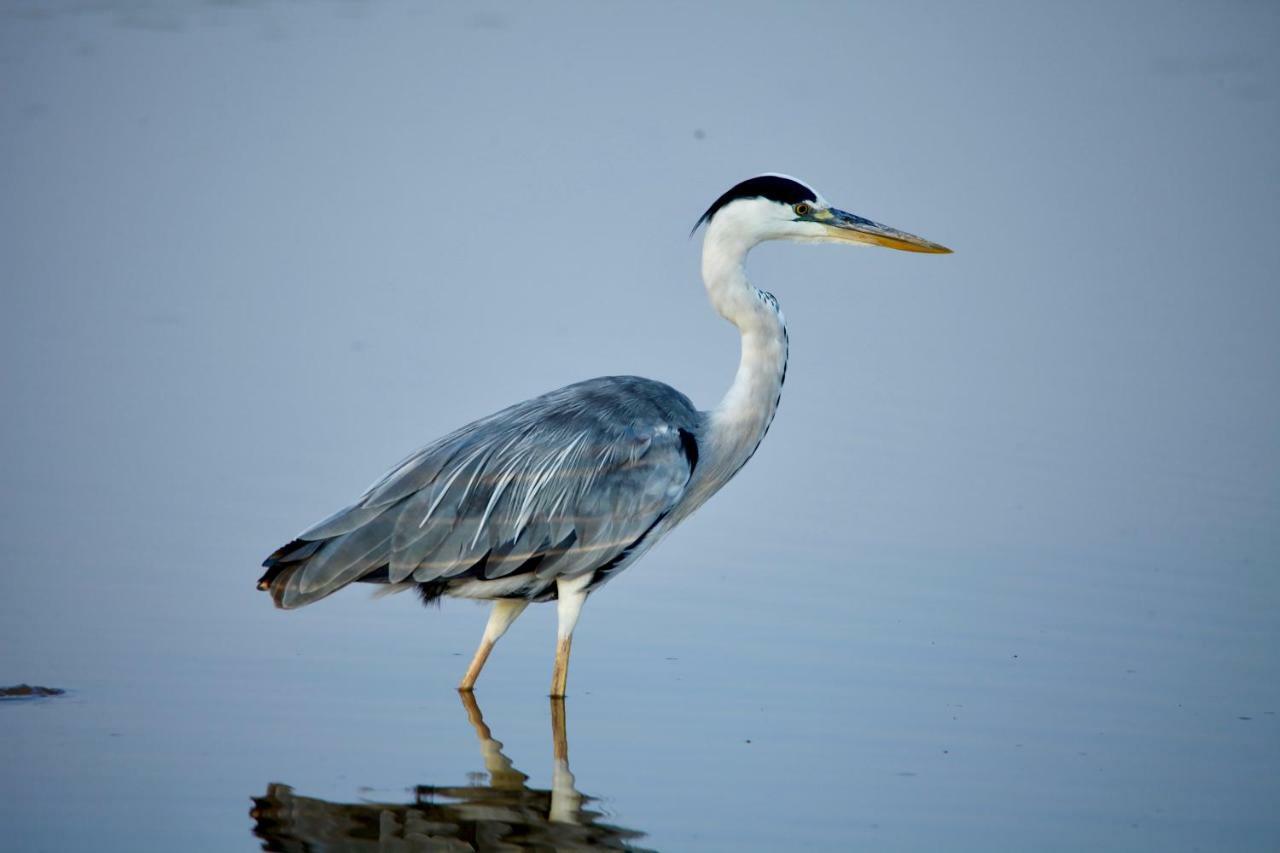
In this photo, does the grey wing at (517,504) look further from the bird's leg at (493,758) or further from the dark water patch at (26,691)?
the dark water patch at (26,691)

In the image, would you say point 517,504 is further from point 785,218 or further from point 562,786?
point 785,218

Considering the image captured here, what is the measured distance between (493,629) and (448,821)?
1.40 metres

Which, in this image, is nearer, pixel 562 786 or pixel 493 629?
pixel 562 786

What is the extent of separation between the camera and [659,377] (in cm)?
995

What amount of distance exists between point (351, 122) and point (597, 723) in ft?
28.8

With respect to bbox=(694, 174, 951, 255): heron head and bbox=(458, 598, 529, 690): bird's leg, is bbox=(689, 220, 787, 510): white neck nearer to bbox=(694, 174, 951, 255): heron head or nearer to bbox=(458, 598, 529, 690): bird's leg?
bbox=(694, 174, 951, 255): heron head

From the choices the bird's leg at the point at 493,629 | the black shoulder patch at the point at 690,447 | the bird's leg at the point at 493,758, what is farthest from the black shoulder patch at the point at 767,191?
the bird's leg at the point at 493,758

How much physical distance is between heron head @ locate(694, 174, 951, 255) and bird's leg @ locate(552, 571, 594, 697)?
64.8 inches

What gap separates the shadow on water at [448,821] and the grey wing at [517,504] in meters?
1.03

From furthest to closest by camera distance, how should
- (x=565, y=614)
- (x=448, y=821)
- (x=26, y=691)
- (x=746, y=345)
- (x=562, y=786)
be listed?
(x=746, y=345) → (x=565, y=614) → (x=26, y=691) → (x=562, y=786) → (x=448, y=821)

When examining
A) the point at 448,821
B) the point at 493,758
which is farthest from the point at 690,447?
the point at 448,821

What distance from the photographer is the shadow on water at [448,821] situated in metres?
5.34

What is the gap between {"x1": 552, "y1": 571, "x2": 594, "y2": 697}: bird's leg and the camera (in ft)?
21.8

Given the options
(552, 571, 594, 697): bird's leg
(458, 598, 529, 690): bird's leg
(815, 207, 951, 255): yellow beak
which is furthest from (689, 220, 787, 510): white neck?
(458, 598, 529, 690): bird's leg
